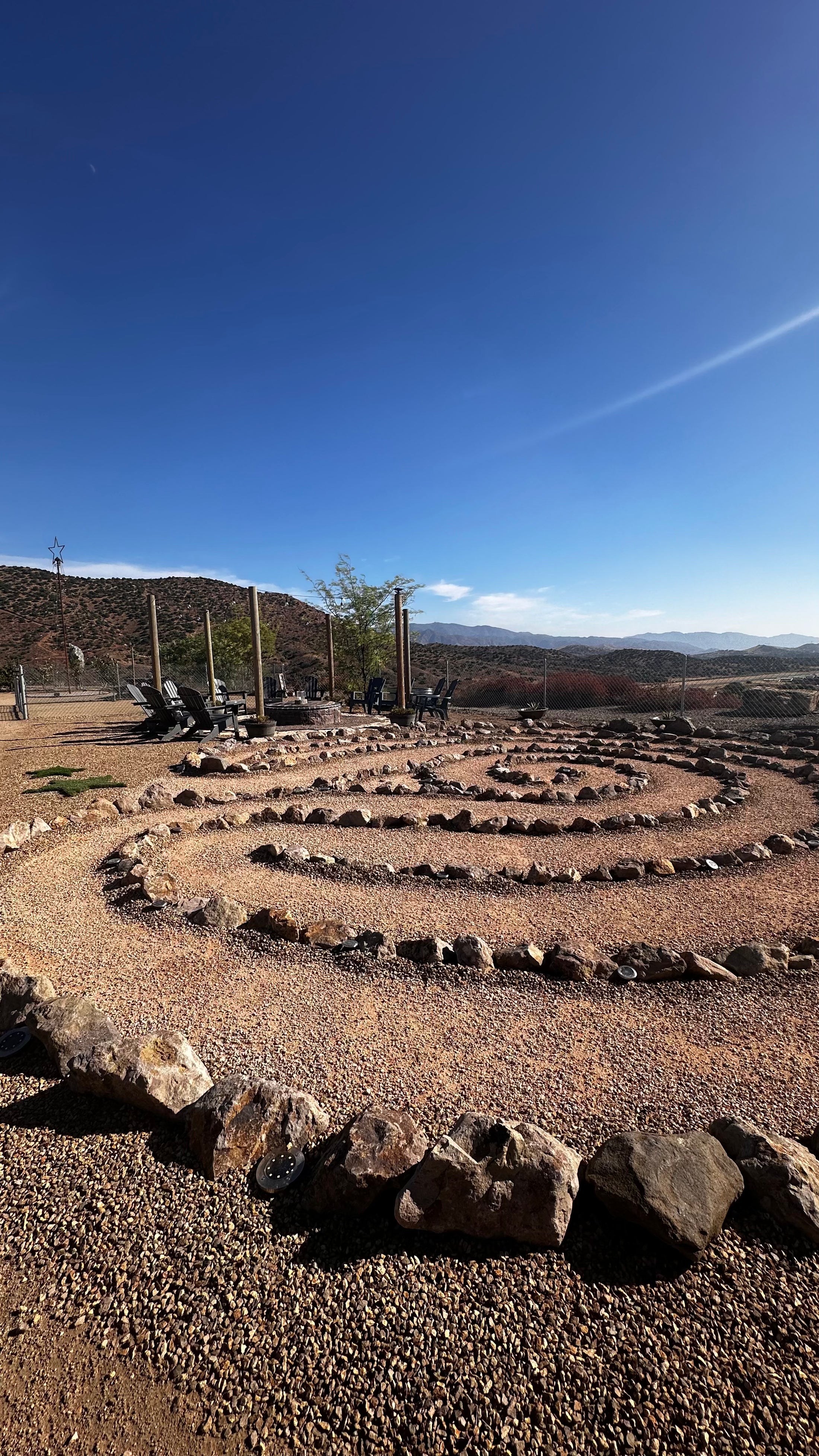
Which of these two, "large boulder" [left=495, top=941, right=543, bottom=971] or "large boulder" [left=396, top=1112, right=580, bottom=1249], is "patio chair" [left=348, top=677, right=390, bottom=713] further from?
"large boulder" [left=396, top=1112, right=580, bottom=1249]

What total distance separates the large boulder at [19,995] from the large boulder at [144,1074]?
21.8 inches

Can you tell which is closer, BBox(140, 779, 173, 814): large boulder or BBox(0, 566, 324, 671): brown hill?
BBox(140, 779, 173, 814): large boulder

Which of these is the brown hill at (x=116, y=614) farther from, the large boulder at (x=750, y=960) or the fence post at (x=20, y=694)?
the large boulder at (x=750, y=960)

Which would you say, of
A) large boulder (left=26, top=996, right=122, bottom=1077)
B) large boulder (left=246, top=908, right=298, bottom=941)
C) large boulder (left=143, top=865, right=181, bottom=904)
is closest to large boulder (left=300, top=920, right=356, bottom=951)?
large boulder (left=246, top=908, right=298, bottom=941)

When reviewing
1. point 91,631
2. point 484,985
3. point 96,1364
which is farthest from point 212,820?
point 91,631

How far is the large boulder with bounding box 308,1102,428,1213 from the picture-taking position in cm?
181

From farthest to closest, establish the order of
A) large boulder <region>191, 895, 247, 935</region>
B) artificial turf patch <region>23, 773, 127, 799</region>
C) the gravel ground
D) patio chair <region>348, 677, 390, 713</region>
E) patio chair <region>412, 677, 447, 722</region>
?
patio chair <region>348, 677, 390, 713</region> → patio chair <region>412, 677, 447, 722</region> → artificial turf patch <region>23, 773, 127, 799</region> → large boulder <region>191, 895, 247, 935</region> → the gravel ground

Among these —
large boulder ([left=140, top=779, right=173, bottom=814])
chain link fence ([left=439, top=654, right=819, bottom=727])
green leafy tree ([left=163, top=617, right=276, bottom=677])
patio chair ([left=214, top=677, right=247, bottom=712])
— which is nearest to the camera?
large boulder ([left=140, top=779, right=173, bottom=814])

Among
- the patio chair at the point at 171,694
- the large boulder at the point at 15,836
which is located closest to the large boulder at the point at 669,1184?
the large boulder at the point at 15,836

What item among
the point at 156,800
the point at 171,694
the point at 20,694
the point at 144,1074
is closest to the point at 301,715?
the point at 171,694

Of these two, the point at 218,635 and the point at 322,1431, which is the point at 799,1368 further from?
→ the point at 218,635

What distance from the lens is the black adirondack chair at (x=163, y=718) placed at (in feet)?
38.2

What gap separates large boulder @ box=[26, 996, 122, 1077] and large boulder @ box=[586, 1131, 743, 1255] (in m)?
1.79

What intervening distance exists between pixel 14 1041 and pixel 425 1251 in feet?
6.27
